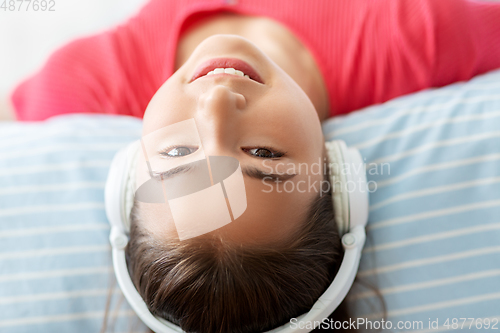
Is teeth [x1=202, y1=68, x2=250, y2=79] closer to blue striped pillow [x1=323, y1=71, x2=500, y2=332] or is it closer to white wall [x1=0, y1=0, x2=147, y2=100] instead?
blue striped pillow [x1=323, y1=71, x2=500, y2=332]

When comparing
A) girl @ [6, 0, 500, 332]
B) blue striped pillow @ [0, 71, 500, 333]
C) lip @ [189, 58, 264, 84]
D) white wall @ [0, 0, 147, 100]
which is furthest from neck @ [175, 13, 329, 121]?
white wall @ [0, 0, 147, 100]

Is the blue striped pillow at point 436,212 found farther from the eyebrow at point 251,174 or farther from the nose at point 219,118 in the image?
the nose at point 219,118

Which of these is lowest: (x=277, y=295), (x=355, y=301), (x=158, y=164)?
(x=355, y=301)

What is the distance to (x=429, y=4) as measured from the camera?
1.08 metres

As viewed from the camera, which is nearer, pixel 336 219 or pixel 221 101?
pixel 221 101

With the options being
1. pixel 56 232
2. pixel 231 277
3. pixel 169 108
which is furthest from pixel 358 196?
pixel 56 232

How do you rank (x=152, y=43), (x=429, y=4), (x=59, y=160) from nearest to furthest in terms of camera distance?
(x=59, y=160)
(x=429, y=4)
(x=152, y=43)

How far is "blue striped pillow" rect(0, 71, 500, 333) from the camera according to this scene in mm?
808

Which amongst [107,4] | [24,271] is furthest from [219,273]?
[107,4]

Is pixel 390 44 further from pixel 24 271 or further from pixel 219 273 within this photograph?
pixel 24 271

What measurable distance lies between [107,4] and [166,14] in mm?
598

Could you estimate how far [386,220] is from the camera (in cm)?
88

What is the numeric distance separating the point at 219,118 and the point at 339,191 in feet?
1.02

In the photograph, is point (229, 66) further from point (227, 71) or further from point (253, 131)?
point (253, 131)
